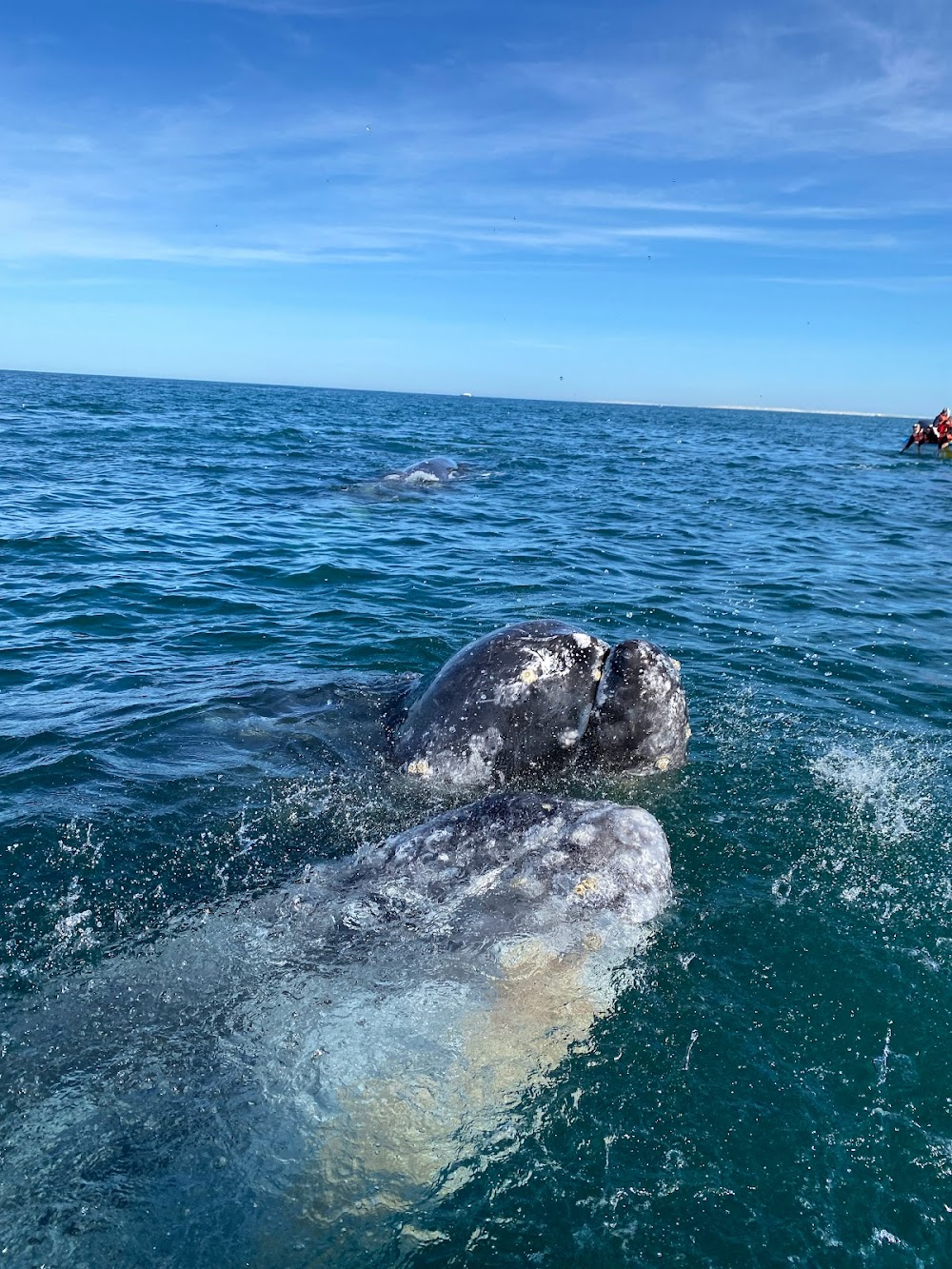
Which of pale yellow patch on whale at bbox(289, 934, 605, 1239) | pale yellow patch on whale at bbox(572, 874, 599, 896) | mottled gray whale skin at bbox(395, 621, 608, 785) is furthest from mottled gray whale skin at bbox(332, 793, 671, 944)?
mottled gray whale skin at bbox(395, 621, 608, 785)

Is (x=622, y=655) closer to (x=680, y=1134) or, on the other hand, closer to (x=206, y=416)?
(x=680, y=1134)

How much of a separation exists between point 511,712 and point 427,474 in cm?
2251

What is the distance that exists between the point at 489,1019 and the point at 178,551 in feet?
49.0

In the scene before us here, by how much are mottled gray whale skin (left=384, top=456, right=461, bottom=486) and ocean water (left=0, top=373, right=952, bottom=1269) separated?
494 inches

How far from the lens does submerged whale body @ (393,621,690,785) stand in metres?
8.07

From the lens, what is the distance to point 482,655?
8336 mm

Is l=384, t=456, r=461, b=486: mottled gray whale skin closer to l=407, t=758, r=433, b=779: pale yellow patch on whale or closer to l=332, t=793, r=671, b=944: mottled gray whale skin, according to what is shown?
l=407, t=758, r=433, b=779: pale yellow patch on whale

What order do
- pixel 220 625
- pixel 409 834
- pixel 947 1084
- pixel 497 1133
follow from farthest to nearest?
pixel 220 625, pixel 409 834, pixel 947 1084, pixel 497 1133

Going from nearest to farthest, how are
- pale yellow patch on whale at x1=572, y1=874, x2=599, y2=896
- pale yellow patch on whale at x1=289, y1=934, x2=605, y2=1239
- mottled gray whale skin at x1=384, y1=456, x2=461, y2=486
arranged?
pale yellow patch on whale at x1=289, y1=934, x2=605, y2=1239 → pale yellow patch on whale at x1=572, y1=874, x2=599, y2=896 → mottled gray whale skin at x1=384, y1=456, x2=461, y2=486

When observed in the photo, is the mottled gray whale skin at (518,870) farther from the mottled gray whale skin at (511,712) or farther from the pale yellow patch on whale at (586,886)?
the mottled gray whale skin at (511,712)

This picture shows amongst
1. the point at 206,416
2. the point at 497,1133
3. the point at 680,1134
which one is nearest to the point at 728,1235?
the point at 680,1134

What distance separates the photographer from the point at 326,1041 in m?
5.04

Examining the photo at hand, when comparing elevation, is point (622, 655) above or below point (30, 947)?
above

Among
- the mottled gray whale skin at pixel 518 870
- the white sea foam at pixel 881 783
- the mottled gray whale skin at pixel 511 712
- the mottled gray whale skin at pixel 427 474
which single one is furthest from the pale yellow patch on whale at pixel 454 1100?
the mottled gray whale skin at pixel 427 474
